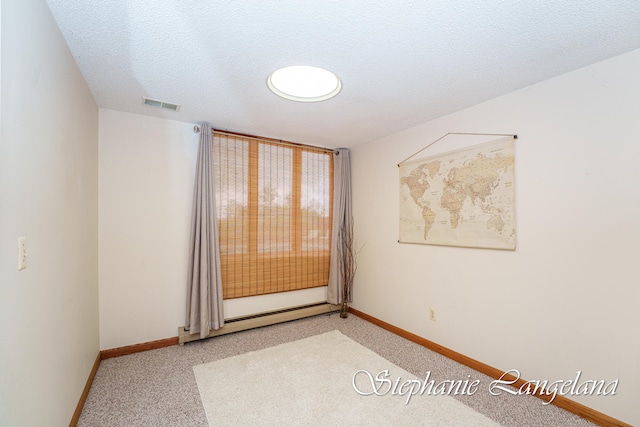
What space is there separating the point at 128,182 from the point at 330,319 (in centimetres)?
277

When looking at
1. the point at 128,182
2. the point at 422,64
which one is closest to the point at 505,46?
the point at 422,64

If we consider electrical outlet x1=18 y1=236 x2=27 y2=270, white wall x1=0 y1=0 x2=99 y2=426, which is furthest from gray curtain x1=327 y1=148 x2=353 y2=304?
electrical outlet x1=18 y1=236 x2=27 y2=270

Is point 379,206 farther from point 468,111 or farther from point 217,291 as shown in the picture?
point 217,291

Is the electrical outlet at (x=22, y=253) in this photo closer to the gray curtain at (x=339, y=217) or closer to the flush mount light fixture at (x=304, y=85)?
the flush mount light fixture at (x=304, y=85)

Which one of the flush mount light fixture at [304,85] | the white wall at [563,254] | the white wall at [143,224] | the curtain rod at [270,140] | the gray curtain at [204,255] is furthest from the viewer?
the curtain rod at [270,140]

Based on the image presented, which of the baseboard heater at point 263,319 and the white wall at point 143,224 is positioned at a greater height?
the white wall at point 143,224

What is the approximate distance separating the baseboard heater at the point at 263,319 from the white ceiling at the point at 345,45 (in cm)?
229

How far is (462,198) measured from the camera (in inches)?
100

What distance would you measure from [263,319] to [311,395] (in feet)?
Result: 4.64

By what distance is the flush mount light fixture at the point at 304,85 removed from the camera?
2211 millimetres

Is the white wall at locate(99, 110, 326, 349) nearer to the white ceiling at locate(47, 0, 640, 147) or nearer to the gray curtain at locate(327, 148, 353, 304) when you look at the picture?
the white ceiling at locate(47, 0, 640, 147)

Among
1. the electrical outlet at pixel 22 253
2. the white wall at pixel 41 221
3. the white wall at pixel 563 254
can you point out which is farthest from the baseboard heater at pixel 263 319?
the electrical outlet at pixel 22 253

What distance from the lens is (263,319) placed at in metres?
3.31

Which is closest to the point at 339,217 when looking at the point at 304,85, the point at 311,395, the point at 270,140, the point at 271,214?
the point at 271,214
